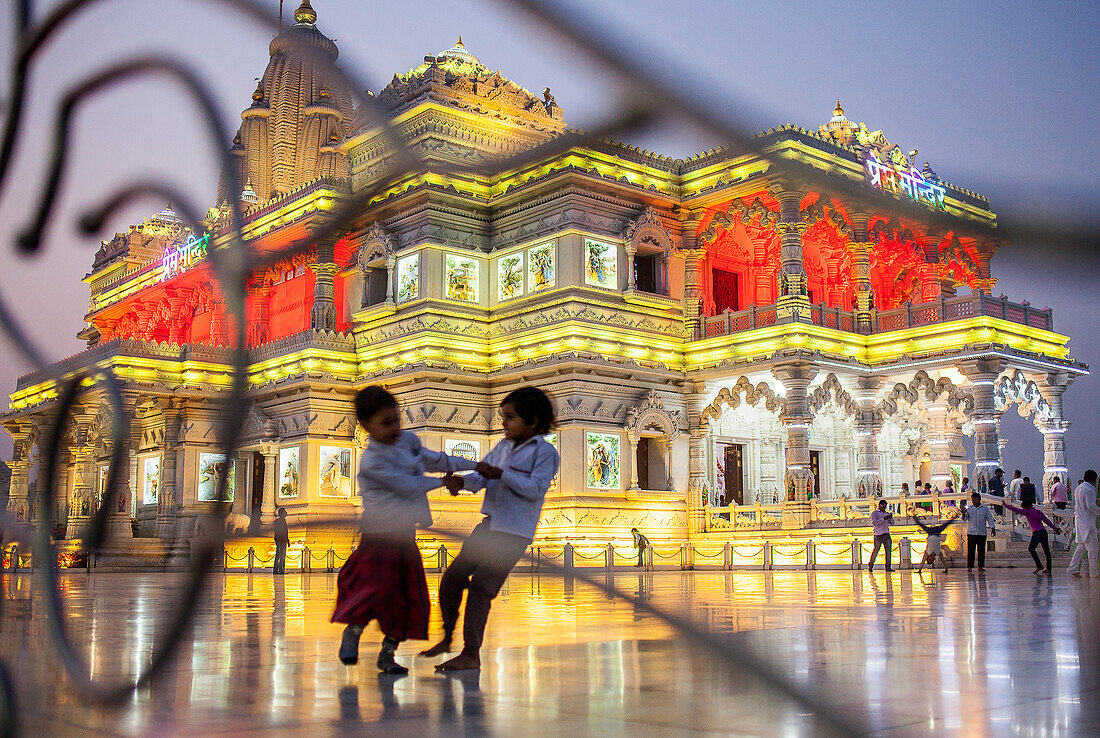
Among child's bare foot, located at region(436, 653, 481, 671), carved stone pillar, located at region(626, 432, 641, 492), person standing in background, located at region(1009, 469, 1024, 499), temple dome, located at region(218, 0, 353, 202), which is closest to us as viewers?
child's bare foot, located at region(436, 653, 481, 671)

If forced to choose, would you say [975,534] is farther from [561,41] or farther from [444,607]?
[561,41]

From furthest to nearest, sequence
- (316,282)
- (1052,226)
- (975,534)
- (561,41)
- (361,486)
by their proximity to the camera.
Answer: (316,282), (975,534), (361,486), (561,41), (1052,226)

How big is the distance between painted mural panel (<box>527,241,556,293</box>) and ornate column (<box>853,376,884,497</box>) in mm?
8922

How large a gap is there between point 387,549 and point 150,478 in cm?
3401

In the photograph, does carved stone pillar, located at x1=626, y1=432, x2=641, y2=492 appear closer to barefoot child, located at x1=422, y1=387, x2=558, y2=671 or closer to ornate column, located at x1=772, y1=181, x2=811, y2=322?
ornate column, located at x1=772, y1=181, x2=811, y2=322

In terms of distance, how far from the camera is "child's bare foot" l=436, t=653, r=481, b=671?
5.55 m

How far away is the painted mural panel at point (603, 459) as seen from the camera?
29.1 meters

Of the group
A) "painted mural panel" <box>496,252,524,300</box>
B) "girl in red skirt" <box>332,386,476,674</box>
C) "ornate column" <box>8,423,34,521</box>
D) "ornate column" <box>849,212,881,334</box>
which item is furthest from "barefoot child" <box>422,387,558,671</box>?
"ornate column" <box>8,423,34,521</box>

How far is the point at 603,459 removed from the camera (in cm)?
2933

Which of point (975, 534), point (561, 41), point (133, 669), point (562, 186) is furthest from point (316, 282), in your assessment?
point (561, 41)

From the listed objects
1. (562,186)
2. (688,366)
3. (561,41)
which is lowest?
(561,41)

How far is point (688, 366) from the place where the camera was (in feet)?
102

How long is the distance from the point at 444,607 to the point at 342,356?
90.4 feet

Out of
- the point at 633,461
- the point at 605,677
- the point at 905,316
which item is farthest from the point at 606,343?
the point at 605,677
